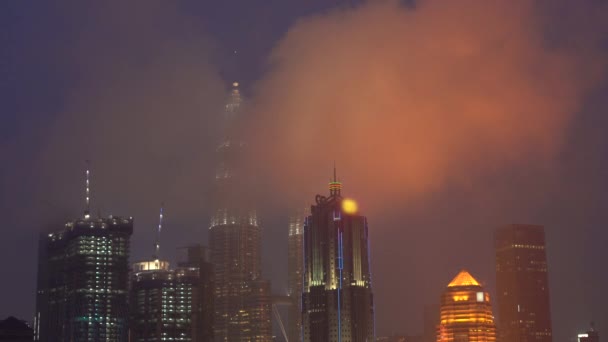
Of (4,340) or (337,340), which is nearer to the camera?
(4,340)

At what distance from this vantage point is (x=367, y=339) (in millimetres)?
197000

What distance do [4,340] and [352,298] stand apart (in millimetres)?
67987

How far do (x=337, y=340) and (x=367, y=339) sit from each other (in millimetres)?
5961

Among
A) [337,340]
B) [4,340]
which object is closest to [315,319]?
[337,340]

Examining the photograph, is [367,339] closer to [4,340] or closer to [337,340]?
[337,340]

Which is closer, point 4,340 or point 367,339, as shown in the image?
point 4,340

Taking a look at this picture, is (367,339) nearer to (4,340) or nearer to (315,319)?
(315,319)

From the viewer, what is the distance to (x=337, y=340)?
643 ft

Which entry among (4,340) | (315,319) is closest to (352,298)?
(315,319)

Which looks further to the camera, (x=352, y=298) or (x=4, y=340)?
(x=352, y=298)

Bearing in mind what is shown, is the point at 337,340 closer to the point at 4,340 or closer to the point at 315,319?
the point at 315,319

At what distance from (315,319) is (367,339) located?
11075 millimetres

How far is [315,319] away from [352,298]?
27.7 feet
